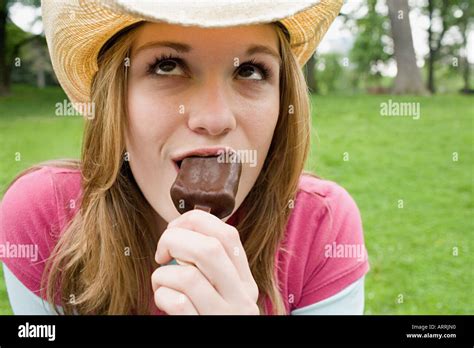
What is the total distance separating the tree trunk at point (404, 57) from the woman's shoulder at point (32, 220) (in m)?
4.20

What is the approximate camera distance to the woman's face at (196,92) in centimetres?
127

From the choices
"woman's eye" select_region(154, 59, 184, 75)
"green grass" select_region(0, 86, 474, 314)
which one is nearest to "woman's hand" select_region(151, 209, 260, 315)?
"woman's eye" select_region(154, 59, 184, 75)

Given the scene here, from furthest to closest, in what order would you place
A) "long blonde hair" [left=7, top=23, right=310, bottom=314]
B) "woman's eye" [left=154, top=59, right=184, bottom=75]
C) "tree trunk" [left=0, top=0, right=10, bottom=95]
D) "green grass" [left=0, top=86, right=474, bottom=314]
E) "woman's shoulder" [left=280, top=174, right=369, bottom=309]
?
"tree trunk" [left=0, top=0, right=10, bottom=95], "green grass" [left=0, top=86, right=474, bottom=314], "woman's shoulder" [left=280, top=174, right=369, bottom=309], "long blonde hair" [left=7, top=23, right=310, bottom=314], "woman's eye" [left=154, top=59, right=184, bottom=75]

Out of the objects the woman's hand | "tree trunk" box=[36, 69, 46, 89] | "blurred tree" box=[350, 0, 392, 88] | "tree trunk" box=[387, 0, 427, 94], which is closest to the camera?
the woman's hand

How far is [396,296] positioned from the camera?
3.10 m

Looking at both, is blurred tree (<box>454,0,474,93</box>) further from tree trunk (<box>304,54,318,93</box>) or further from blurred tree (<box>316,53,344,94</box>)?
tree trunk (<box>304,54,318,93</box>)

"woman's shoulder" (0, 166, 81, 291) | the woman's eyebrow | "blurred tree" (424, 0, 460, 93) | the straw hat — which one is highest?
"blurred tree" (424, 0, 460, 93)

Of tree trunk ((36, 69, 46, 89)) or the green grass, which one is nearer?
the green grass

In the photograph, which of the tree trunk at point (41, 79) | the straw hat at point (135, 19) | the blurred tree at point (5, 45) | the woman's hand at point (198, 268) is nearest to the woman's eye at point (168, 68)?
the straw hat at point (135, 19)

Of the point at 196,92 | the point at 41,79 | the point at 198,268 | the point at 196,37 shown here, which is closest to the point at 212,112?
the point at 196,92

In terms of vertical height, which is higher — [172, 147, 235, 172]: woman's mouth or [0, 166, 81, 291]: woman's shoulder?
[172, 147, 235, 172]: woman's mouth

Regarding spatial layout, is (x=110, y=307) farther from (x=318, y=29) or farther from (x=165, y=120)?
(x=318, y=29)

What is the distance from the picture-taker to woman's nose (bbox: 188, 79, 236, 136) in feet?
4.12

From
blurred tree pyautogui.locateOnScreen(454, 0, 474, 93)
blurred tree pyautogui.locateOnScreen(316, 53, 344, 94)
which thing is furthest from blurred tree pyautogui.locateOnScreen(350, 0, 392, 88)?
blurred tree pyautogui.locateOnScreen(454, 0, 474, 93)
